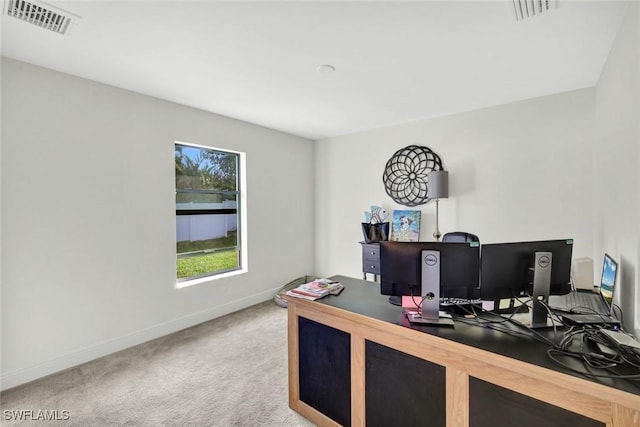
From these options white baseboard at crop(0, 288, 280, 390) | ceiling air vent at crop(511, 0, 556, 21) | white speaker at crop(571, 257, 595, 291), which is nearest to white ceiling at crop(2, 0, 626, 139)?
ceiling air vent at crop(511, 0, 556, 21)

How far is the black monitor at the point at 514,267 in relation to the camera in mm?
1470

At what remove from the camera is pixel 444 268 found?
1543 millimetres

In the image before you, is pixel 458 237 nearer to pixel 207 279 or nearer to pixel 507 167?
pixel 507 167

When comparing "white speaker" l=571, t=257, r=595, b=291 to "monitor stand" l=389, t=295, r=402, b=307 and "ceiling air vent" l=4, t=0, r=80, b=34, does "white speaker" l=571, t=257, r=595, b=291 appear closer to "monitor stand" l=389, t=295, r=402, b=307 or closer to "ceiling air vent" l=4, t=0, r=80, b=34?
"monitor stand" l=389, t=295, r=402, b=307

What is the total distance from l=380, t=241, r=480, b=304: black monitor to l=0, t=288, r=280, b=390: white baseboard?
106 inches

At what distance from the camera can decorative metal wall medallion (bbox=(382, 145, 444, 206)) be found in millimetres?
3771

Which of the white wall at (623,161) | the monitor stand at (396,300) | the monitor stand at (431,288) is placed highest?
the white wall at (623,161)

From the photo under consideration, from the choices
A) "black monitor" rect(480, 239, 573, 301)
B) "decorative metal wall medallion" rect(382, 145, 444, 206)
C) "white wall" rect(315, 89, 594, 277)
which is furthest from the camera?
"decorative metal wall medallion" rect(382, 145, 444, 206)

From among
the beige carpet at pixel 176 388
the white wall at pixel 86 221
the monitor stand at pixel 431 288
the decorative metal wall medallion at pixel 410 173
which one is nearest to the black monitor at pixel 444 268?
the monitor stand at pixel 431 288

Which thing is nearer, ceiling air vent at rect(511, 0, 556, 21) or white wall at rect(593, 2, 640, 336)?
white wall at rect(593, 2, 640, 336)

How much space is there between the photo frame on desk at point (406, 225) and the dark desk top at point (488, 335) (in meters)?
2.11

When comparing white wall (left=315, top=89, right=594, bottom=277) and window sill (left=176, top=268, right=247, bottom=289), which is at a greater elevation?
white wall (left=315, top=89, right=594, bottom=277)

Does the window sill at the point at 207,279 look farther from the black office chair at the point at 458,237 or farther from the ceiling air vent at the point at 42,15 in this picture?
the black office chair at the point at 458,237
